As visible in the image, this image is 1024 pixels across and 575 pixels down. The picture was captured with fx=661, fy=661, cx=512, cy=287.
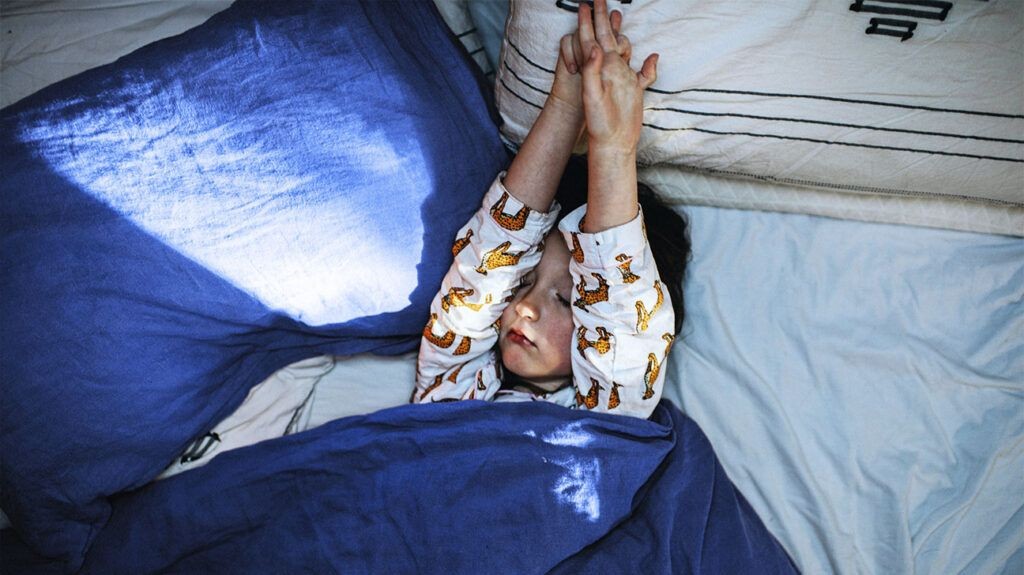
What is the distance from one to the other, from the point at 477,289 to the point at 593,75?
0.33m

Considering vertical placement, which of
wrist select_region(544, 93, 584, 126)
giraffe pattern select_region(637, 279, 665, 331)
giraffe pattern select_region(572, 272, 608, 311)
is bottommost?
giraffe pattern select_region(637, 279, 665, 331)

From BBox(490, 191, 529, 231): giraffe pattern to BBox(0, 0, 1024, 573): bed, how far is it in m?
0.06

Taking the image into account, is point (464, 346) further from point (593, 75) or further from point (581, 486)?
point (593, 75)

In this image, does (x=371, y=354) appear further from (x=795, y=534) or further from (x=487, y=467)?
(x=795, y=534)

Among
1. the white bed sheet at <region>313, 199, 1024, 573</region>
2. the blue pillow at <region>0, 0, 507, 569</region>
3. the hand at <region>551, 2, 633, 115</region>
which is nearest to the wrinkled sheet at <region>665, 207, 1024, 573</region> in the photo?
the white bed sheet at <region>313, 199, 1024, 573</region>

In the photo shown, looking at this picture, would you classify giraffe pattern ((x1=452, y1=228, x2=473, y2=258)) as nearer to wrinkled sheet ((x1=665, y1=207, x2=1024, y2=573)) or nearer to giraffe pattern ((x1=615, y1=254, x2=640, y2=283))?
giraffe pattern ((x1=615, y1=254, x2=640, y2=283))

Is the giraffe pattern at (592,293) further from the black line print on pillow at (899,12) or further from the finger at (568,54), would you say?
the black line print on pillow at (899,12)

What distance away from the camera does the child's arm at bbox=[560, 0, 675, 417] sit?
0.80 metres

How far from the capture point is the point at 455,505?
0.80 meters

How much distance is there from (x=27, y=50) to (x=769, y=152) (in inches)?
44.1

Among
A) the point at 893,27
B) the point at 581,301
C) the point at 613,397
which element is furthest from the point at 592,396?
the point at 893,27

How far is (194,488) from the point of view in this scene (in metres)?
0.85

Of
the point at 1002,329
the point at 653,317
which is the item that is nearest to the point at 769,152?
the point at 653,317

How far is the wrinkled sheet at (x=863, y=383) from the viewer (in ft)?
2.79
